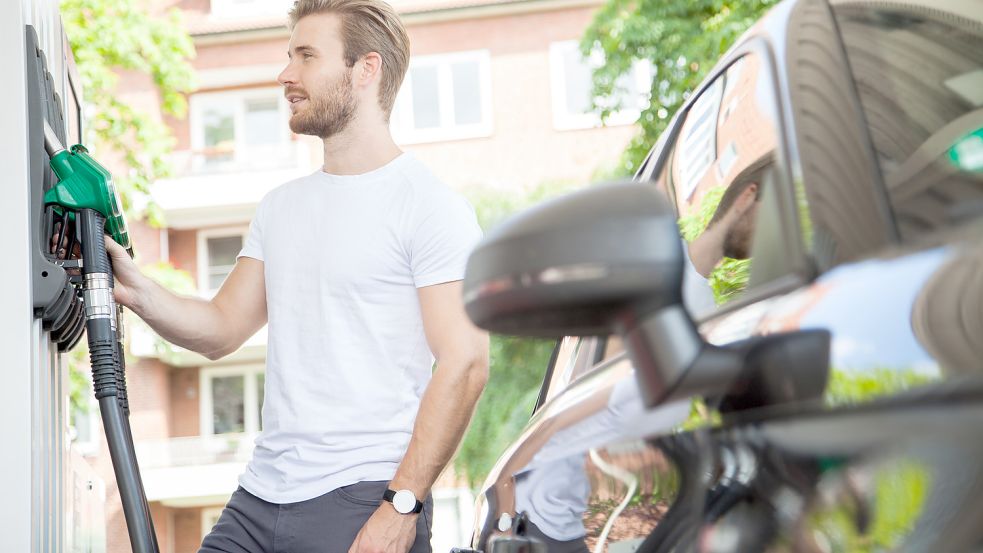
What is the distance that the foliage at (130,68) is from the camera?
1058 centimetres

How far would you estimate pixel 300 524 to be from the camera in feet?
7.64

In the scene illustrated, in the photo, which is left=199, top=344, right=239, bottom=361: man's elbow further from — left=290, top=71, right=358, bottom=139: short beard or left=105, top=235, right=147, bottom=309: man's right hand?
left=290, top=71, right=358, bottom=139: short beard

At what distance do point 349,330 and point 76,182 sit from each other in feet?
2.07

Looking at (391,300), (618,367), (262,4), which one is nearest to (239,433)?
(262,4)

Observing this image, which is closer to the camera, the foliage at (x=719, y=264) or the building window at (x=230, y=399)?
the foliage at (x=719, y=264)

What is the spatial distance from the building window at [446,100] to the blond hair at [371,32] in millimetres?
16188

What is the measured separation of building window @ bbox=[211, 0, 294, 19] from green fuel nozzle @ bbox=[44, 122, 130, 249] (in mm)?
18038

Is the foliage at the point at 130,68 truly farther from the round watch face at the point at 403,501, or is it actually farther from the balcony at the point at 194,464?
the balcony at the point at 194,464

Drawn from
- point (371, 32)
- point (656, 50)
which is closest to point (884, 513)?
point (371, 32)

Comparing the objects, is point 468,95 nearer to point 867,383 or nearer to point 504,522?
point 504,522

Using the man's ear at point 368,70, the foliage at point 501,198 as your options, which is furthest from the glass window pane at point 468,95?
the man's ear at point 368,70

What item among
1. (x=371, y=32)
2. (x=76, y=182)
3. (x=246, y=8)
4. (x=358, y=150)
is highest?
(x=246, y=8)

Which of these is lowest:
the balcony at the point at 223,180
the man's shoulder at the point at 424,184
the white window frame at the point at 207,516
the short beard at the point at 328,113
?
the white window frame at the point at 207,516

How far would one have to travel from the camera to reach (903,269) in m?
0.77
